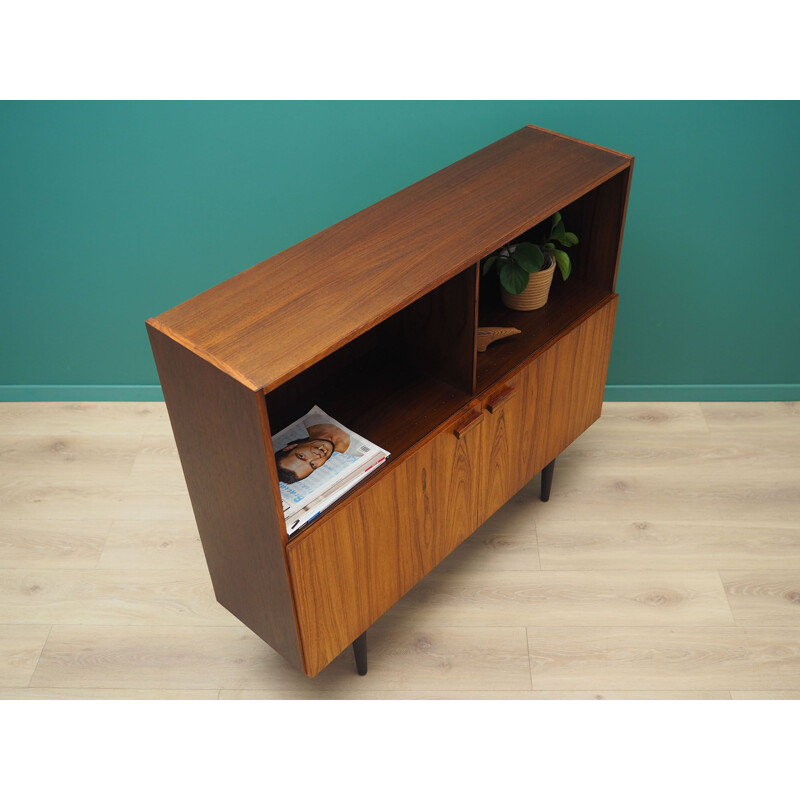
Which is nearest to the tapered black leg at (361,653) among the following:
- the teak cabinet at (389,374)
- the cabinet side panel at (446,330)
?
the teak cabinet at (389,374)

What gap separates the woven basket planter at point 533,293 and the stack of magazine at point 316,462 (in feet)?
2.06

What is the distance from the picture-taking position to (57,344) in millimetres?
2934

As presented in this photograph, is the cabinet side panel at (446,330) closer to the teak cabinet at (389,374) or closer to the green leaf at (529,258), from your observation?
the teak cabinet at (389,374)

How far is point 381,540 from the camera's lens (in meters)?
1.87

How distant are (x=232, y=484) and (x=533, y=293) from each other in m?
0.96

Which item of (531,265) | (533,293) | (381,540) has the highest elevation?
(531,265)

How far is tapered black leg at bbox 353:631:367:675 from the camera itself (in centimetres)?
209

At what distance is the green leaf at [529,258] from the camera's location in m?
2.08

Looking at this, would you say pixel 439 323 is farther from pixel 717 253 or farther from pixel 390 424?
pixel 717 253

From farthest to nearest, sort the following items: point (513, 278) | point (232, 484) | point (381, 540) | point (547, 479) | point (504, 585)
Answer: point (547, 479) < point (504, 585) < point (513, 278) < point (381, 540) < point (232, 484)

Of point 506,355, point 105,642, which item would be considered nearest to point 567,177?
point 506,355

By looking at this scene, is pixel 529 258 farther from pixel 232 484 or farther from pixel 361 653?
pixel 361 653

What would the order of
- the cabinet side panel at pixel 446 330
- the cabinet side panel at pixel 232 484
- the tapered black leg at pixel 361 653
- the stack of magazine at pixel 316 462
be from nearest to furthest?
the cabinet side panel at pixel 232 484 < the stack of magazine at pixel 316 462 < the cabinet side panel at pixel 446 330 < the tapered black leg at pixel 361 653

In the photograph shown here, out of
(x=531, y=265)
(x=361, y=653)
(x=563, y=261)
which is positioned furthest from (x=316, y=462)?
(x=563, y=261)
